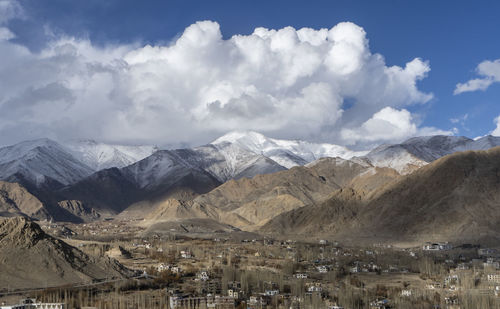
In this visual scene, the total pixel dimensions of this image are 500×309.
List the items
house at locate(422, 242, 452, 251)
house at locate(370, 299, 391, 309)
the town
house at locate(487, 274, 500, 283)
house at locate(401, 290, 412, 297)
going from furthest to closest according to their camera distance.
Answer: house at locate(422, 242, 452, 251)
house at locate(487, 274, 500, 283)
house at locate(401, 290, 412, 297)
house at locate(370, 299, 391, 309)
the town

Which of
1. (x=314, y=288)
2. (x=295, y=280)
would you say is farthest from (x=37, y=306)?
(x=295, y=280)

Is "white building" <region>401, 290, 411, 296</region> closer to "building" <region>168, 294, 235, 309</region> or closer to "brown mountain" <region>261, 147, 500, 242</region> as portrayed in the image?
"building" <region>168, 294, 235, 309</region>

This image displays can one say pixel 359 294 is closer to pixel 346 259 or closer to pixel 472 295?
pixel 472 295

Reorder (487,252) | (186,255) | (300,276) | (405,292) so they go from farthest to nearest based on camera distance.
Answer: (186,255), (487,252), (300,276), (405,292)

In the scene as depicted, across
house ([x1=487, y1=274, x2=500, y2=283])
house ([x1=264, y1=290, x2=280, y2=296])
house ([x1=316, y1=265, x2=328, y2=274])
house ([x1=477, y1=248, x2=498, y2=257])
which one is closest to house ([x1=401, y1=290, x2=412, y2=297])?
house ([x1=264, y1=290, x2=280, y2=296])

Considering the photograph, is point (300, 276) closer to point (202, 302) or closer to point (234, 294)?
point (234, 294)

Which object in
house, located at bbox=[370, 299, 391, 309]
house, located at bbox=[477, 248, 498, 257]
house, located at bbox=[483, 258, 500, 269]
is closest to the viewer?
house, located at bbox=[370, 299, 391, 309]

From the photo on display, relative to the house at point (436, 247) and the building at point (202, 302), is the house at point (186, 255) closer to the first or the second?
the building at point (202, 302)

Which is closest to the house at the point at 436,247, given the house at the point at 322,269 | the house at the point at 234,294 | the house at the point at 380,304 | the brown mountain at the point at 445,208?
the brown mountain at the point at 445,208
